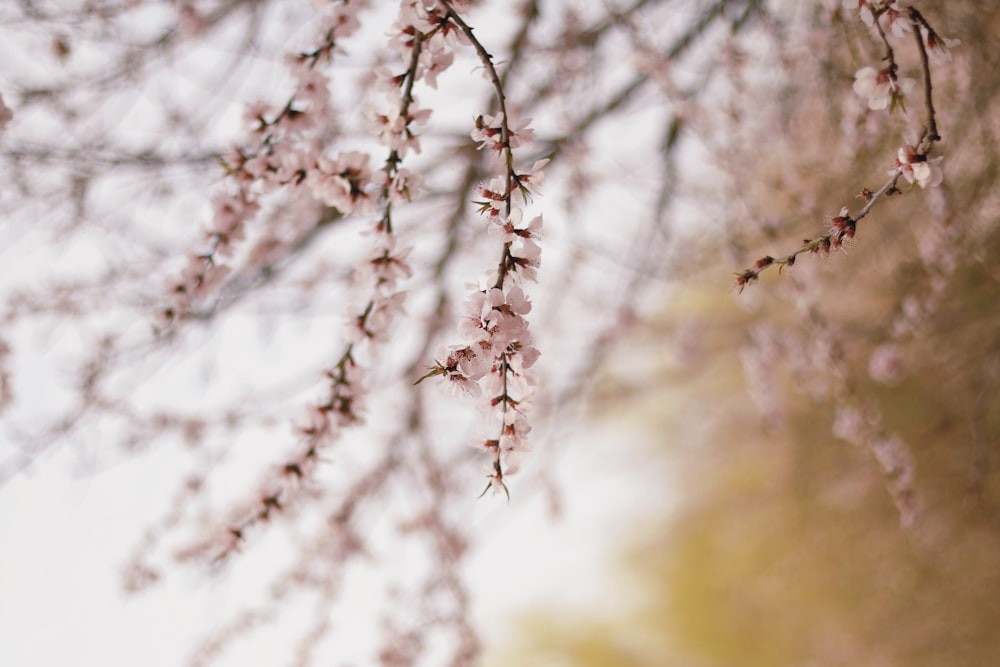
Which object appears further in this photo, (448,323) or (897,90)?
(448,323)

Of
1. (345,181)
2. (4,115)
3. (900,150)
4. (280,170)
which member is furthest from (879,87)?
(4,115)

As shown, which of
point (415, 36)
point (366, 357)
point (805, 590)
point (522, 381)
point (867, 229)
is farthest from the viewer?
point (805, 590)

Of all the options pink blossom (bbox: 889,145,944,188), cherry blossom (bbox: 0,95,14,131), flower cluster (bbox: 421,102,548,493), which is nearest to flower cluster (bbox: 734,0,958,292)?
pink blossom (bbox: 889,145,944,188)

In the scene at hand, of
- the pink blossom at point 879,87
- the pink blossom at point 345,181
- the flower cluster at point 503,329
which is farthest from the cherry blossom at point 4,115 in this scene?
the pink blossom at point 879,87

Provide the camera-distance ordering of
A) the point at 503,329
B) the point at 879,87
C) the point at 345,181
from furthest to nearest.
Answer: the point at 345,181 < the point at 879,87 < the point at 503,329

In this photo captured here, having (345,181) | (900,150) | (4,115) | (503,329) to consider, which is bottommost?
(503,329)

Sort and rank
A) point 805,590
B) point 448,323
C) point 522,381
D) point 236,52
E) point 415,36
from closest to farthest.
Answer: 1. point 522,381
2. point 415,36
3. point 236,52
4. point 448,323
5. point 805,590

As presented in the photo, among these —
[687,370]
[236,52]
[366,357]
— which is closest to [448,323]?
[236,52]

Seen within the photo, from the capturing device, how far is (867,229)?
8.86ft

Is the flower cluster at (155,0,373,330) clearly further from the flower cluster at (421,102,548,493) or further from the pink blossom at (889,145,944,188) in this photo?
the pink blossom at (889,145,944,188)

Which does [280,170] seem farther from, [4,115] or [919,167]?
[919,167]

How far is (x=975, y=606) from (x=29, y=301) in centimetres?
404

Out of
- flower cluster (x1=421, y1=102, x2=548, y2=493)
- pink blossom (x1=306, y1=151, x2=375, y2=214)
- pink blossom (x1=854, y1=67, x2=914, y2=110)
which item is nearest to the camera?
flower cluster (x1=421, y1=102, x2=548, y2=493)

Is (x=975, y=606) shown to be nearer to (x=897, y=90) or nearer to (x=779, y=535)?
(x=779, y=535)
